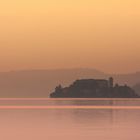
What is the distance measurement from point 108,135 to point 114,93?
→ 64.0 feet

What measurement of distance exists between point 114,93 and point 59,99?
114 inches

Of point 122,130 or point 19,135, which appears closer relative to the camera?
point 19,135

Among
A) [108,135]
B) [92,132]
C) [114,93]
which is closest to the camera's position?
[108,135]

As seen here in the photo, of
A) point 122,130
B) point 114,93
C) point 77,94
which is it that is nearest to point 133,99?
point 114,93

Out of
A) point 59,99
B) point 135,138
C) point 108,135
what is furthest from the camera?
point 59,99

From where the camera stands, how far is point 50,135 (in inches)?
246

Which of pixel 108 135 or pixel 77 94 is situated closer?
pixel 108 135

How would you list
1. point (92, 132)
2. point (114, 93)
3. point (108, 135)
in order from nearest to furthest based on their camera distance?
point (108, 135) < point (92, 132) < point (114, 93)

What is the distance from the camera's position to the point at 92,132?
6.59 meters

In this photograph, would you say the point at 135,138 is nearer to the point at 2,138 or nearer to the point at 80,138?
the point at 80,138

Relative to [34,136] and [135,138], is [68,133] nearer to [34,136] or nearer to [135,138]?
[34,136]

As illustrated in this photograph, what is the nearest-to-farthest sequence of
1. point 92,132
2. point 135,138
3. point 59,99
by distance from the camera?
point 135,138, point 92,132, point 59,99

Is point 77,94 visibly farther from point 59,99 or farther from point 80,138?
point 80,138

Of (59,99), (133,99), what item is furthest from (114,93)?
(59,99)
